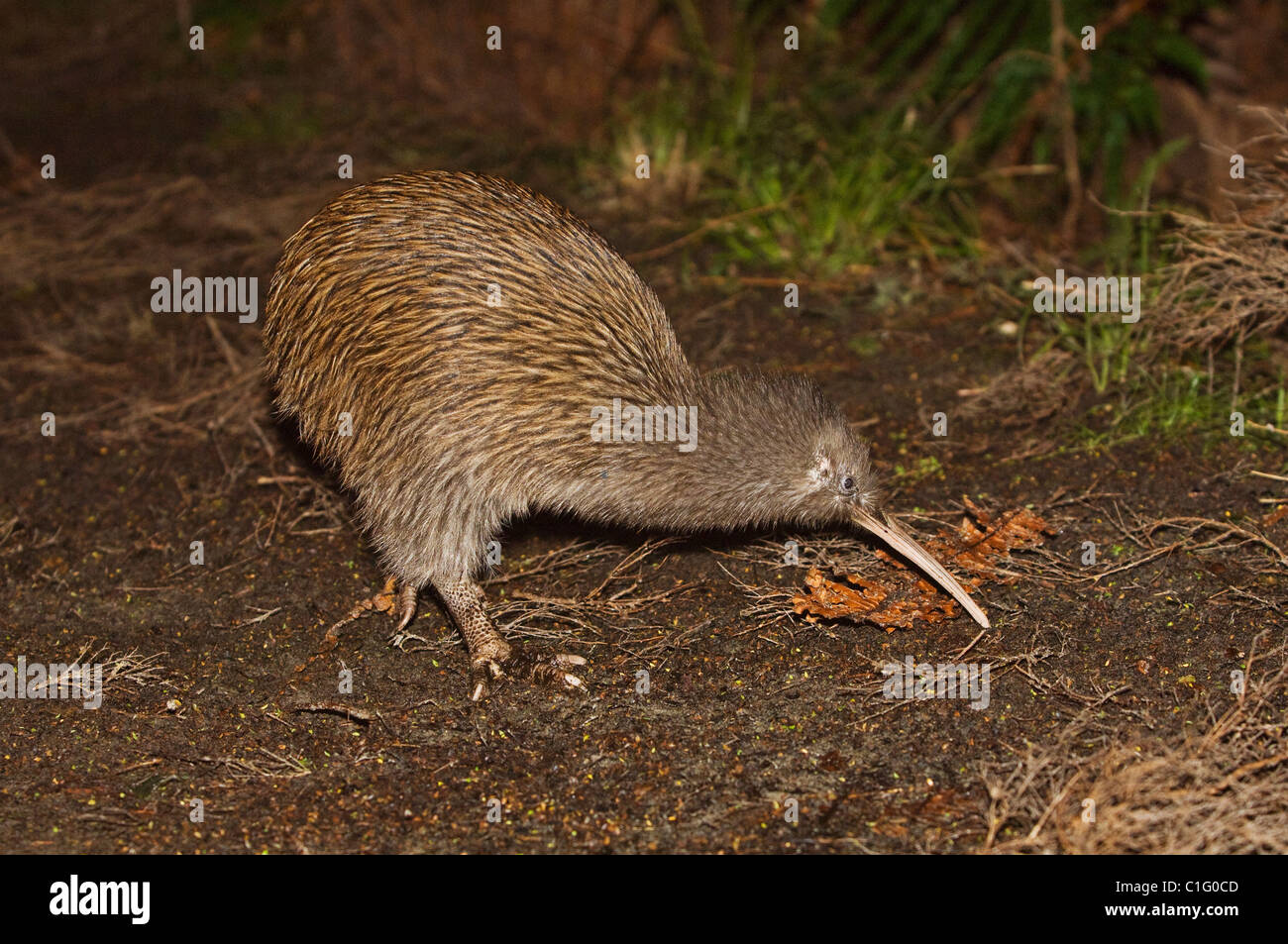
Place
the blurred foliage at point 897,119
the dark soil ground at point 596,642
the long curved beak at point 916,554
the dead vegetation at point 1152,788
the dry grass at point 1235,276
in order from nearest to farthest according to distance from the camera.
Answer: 1. the dead vegetation at point 1152,788
2. the dark soil ground at point 596,642
3. the long curved beak at point 916,554
4. the dry grass at point 1235,276
5. the blurred foliage at point 897,119

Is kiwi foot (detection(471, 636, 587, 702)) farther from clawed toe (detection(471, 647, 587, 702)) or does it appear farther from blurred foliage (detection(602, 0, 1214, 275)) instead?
blurred foliage (detection(602, 0, 1214, 275))

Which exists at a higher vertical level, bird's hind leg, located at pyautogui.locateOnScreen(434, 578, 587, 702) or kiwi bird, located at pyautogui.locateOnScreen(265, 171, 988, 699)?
kiwi bird, located at pyautogui.locateOnScreen(265, 171, 988, 699)

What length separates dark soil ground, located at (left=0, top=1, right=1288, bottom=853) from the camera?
3.40 meters

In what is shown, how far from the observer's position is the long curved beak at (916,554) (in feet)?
12.9

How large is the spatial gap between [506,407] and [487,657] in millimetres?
768

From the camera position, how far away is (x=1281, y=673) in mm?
3533

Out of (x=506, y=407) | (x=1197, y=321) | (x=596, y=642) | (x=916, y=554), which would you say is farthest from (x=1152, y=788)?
(x=1197, y=321)

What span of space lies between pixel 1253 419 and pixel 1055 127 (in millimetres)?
2146

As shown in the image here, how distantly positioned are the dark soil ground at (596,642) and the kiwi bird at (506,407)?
0.88 ft

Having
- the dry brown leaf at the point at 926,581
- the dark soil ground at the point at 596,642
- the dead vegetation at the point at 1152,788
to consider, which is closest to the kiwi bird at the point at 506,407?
the dry brown leaf at the point at 926,581

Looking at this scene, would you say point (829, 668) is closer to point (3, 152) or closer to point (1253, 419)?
point (1253, 419)

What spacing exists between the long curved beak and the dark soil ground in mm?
107

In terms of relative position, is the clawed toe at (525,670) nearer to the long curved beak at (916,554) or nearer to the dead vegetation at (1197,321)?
the long curved beak at (916,554)

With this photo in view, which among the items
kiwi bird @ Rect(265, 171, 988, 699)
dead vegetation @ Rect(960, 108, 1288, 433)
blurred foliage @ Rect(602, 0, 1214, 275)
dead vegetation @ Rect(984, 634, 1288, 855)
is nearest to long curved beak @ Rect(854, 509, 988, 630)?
kiwi bird @ Rect(265, 171, 988, 699)
